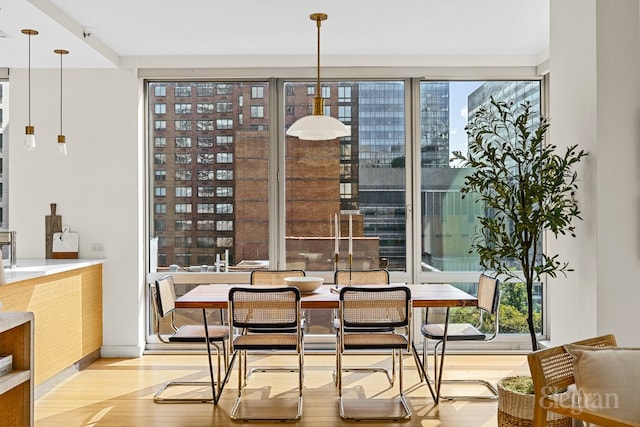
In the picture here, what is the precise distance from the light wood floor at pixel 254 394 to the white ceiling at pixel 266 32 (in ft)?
8.68

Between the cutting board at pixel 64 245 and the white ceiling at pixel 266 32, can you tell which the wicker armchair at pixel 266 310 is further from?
the cutting board at pixel 64 245

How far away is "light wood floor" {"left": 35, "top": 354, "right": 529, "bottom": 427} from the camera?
381 centimetres

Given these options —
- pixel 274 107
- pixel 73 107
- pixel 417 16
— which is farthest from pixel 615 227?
pixel 73 107

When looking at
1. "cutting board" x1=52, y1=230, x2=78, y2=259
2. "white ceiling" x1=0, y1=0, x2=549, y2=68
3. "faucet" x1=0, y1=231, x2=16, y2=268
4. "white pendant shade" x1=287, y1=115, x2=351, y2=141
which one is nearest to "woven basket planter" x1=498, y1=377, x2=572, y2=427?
"white pendant shade" x1=287, y1=115, x2=351, y2=141

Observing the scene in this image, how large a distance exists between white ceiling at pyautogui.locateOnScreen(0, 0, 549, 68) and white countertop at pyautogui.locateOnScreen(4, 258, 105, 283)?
67.5 inches

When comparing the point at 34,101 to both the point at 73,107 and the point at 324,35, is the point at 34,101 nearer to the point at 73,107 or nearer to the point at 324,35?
the point at 73,107

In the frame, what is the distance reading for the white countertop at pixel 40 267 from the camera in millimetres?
4012

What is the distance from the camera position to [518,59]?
5.50 m

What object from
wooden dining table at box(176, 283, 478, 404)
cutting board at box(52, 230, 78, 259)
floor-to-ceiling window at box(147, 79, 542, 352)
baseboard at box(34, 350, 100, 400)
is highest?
floor-to-ceiling window at box(147, 79, 542, 352)

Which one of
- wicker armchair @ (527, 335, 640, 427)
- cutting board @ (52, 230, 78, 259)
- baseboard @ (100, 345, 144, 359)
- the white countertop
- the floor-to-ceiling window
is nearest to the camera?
wicker armchair @ (527, 335, 640, 427)

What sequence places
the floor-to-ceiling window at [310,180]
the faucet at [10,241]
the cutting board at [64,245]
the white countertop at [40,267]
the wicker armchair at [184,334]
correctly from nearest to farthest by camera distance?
the white countertop at [40,267] → the wicker armchair at [184,334] → the faucet at [10,241] → the cutting board at [64,245] → the floor-to-ceiling window at [310,180]

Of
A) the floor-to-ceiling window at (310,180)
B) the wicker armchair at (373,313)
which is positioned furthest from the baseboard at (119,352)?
the wicker armchair at (373,313)

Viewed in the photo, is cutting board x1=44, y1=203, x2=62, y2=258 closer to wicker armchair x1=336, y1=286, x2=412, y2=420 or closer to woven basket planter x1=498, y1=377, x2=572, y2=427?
wicker armchair x1=336, y1=286, x2=412, y2=420

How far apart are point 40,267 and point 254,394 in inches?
74.8
